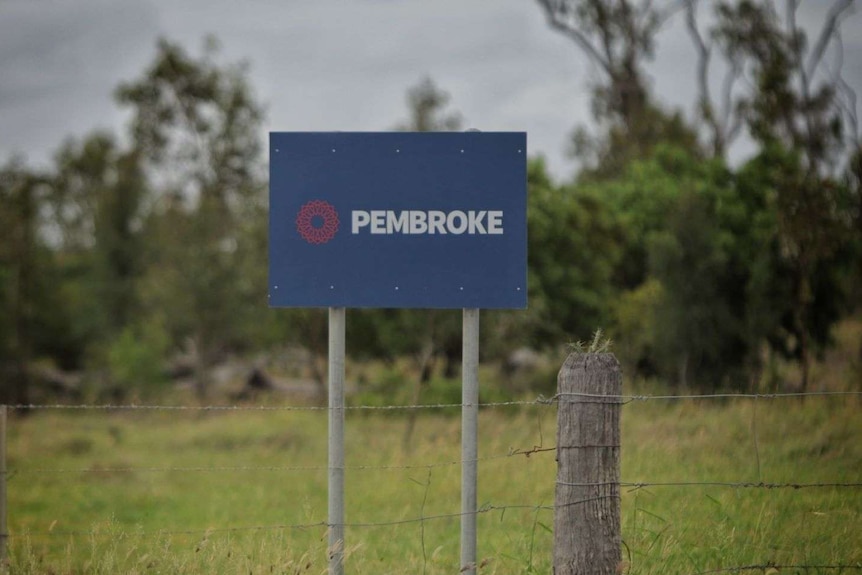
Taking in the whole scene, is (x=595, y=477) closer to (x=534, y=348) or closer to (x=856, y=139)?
(x=534, y=348)

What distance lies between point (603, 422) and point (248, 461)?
12.6 metres

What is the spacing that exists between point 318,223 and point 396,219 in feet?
1.60

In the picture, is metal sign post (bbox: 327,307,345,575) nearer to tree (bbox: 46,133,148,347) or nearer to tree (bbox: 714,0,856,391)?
tree (bbox: 714,0,856,391)

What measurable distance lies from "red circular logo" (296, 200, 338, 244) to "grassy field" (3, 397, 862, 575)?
1.44 meters

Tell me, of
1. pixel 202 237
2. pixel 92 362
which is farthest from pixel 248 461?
pixel 92 362

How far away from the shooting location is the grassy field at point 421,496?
6176 mm

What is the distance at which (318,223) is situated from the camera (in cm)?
598

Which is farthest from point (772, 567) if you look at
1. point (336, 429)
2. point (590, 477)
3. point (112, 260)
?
point (112, 260)

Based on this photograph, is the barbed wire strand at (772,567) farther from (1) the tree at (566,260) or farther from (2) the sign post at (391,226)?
(1) the tree at (566,260)

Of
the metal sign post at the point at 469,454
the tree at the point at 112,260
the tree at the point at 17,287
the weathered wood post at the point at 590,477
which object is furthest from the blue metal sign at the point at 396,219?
the tree at the point at 112,260

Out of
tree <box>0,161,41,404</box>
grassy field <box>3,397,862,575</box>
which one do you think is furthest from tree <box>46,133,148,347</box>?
grassy field <box>3,397,862,575</box>

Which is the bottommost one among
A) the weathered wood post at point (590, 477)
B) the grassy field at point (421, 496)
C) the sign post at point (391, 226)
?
the grassy field at point (421, 496)

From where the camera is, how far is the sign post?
19.3 ft

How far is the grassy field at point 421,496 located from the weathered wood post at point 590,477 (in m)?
0.40
